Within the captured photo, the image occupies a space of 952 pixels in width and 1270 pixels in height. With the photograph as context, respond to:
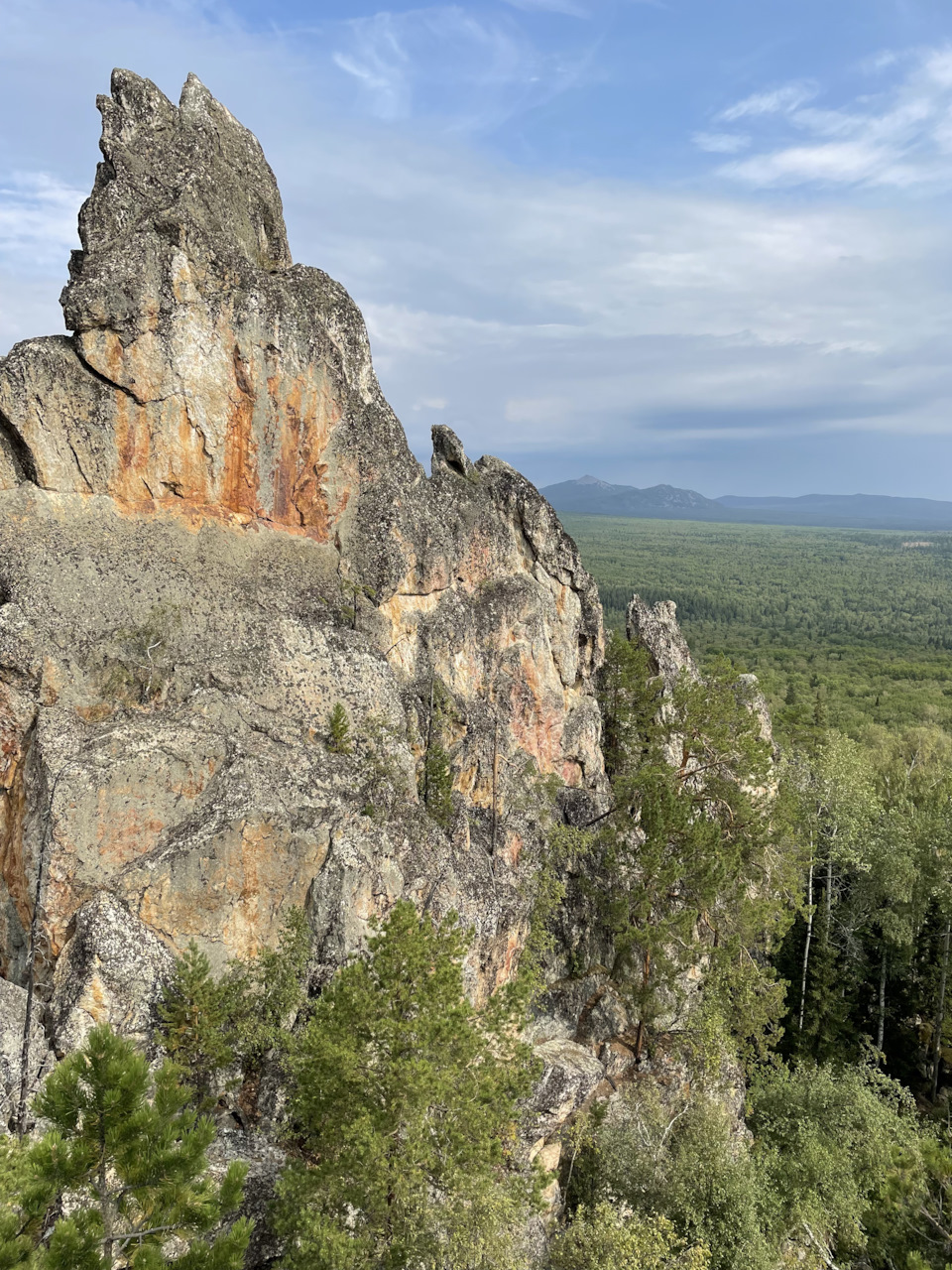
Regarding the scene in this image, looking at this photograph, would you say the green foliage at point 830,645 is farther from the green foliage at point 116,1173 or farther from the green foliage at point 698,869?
the green foliage at point 116,1173

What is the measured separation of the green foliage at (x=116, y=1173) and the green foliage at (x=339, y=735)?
1306 centimetres

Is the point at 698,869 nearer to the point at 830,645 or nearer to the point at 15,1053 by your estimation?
the point at 15,1053

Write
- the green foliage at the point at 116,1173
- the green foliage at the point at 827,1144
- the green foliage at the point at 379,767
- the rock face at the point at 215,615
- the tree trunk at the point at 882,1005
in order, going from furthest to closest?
the tree trunk at the point at 882,1005 → the green foliage at the point at 827,1144 → the green foliage at the point at 379,767 → the rock face at the point at 215,615 → the green foliage at the point at 116,1173

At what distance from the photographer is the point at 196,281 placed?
83.6ft

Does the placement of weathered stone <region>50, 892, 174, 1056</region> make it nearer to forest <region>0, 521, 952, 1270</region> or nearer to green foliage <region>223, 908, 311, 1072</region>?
forest <region>0, 521, 952, 1270</region>

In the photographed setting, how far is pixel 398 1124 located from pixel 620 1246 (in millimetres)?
9468

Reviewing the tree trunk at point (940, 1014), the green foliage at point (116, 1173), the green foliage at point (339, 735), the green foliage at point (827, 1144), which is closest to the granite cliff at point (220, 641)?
the green foliage at point (339, 735)

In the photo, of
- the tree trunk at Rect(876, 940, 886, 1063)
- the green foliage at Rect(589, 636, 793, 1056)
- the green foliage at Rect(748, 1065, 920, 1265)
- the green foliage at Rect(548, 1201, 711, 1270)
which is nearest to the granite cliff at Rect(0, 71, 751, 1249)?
the green foliage at Rect(589, 636, 793, 1056)

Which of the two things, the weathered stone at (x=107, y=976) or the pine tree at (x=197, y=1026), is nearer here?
the weathered stone at (x=107, y=976)

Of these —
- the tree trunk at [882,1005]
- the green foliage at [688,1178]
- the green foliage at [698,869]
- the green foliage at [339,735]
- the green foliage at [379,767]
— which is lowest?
the tree trunk at [882,1005]

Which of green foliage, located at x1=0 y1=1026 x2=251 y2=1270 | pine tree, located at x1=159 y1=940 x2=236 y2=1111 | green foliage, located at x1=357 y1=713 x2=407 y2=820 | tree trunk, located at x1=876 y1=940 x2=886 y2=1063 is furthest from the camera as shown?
tree trunk, located at x1=876 y1=940 x2=886 y2=1063

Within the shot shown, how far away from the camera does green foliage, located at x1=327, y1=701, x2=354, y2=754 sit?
79.5ft

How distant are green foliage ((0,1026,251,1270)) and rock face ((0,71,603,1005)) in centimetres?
796

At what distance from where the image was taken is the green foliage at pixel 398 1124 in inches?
565
